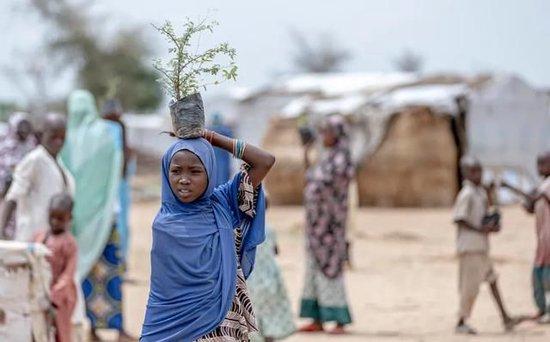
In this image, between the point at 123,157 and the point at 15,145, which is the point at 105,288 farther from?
the point at 123,157

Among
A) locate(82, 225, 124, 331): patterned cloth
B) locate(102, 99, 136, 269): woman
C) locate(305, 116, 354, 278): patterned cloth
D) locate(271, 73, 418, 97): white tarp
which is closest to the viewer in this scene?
locate(82, 225, 124, 331): patterned cloth

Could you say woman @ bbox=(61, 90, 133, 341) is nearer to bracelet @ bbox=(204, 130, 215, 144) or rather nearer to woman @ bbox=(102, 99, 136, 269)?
woman @ bbox=(102, 99, 136, 269)

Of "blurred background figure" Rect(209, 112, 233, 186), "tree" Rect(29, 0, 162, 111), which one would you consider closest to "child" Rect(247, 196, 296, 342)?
"blurred background figure" Rect(209, 112, 233, 186)

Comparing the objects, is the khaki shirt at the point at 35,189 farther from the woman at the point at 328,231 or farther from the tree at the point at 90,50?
the tree at the point at 90,50

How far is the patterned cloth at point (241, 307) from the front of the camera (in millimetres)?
5504

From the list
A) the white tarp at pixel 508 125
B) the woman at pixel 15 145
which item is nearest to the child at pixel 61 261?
the woman at pixel 15 145

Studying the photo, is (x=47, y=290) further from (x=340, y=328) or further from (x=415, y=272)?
(x=415, y=272)

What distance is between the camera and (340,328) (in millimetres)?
10742

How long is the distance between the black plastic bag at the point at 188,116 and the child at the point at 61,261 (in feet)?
9.12

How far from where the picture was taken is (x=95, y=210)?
34.3 feet

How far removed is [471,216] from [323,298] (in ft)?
5.02

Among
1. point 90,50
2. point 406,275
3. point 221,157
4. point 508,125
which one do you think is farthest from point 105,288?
point 90,50

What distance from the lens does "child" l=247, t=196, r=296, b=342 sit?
9.44m

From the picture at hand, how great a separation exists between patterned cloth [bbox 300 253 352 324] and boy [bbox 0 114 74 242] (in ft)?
8.75
